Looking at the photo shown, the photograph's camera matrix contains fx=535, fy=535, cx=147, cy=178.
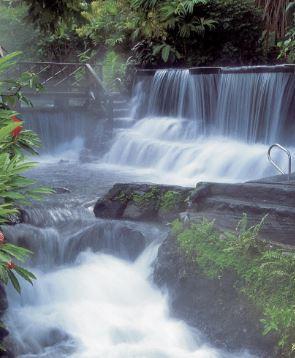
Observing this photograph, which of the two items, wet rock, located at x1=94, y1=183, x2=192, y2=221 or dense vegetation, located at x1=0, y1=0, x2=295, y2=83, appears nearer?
wet rock, located at x1=94, y1=183, x2=192, y2=221

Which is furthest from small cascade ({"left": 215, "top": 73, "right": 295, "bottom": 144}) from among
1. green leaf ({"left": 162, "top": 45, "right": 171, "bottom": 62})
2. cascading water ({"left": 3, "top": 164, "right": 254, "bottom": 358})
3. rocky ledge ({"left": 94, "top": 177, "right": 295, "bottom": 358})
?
cascading water ({"left": 3, "top": 164, "right": 254, "bottom": 358})

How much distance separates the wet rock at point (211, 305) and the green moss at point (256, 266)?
102mm

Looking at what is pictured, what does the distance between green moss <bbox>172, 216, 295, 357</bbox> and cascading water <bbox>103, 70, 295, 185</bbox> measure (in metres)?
4.70

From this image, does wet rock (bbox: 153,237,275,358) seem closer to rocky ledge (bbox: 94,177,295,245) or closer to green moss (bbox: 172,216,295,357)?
green moss (bbox: 172,216,295,357)

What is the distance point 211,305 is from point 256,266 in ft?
2.21

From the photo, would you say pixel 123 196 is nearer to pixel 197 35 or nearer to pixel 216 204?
pixel 216 204

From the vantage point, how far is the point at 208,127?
14203mm

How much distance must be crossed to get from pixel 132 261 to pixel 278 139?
5817 millimetres

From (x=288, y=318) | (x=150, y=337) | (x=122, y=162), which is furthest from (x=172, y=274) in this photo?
(x=122, y=162)

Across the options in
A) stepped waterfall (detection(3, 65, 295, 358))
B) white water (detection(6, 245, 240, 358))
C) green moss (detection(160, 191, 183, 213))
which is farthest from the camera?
green moss (detection(160, 191, 183, 213))

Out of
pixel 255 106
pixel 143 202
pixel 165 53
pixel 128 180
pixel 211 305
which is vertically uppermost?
pixel 165 53

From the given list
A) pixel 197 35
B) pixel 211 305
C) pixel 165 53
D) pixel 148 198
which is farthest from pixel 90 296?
pixel 197 35

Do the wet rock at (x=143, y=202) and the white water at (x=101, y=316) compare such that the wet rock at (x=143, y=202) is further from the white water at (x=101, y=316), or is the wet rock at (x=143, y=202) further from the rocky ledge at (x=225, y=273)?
the white water at (x=101, y=316)

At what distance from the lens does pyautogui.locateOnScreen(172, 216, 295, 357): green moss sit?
506 centimetres
